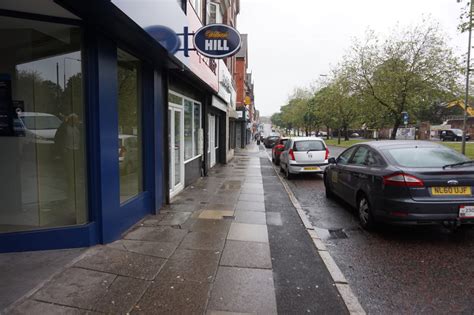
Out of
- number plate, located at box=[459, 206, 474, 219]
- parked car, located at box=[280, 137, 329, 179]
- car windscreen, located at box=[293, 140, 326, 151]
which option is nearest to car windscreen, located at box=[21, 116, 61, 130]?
number plate, located at box=[459, 206, 474, 219]

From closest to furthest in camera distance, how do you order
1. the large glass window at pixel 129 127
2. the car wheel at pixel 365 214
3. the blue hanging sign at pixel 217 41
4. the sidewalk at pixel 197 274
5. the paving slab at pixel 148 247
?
the sidewalk at pixel 197 274 < the paving slab at pixel 148 247 < the large glass window at pixel 129 127 < the car wheel at pixel 365 214 < the blue hanging sign at pixel 217 41

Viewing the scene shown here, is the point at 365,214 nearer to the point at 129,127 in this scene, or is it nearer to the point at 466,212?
the point at 466,212

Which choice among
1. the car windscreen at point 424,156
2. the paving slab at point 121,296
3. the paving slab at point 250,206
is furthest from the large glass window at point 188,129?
the paving slab at point 121,296

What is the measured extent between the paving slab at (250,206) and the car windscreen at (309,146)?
519 centimetres

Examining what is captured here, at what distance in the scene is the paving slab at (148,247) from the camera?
4.34 meters

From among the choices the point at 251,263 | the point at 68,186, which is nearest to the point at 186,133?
the point at 68,186

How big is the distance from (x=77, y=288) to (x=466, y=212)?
512 centimetres

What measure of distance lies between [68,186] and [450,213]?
540cm

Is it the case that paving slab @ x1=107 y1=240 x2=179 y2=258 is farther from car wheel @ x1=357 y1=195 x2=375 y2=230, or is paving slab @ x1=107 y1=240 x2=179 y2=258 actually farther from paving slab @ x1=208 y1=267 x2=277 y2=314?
car wheel @ x1=357 y1=195 x2=375 y2=230

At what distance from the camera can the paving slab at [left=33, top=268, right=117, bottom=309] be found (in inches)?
121

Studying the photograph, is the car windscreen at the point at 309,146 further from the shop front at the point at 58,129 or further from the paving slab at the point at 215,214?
the shop front at the point at 58,129

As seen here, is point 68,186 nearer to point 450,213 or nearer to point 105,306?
point 105,306

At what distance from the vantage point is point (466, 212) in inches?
185

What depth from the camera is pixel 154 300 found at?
3.16 meters
